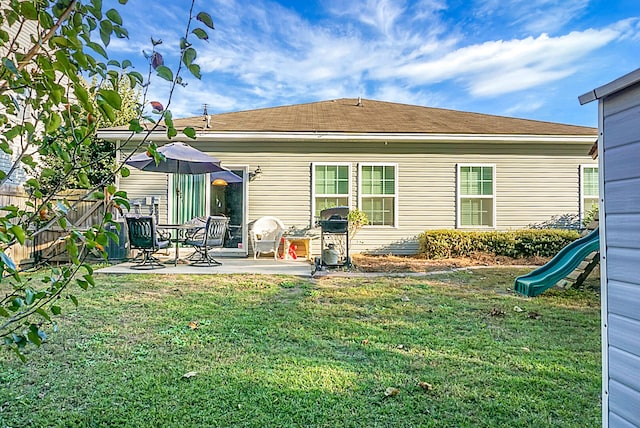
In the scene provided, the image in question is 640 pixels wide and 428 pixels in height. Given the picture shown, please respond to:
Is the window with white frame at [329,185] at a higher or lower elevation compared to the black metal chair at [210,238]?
higher

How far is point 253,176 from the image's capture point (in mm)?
9211

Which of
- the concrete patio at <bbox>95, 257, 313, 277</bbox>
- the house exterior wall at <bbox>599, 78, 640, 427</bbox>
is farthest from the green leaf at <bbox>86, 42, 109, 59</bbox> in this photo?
the concrete patio at <bbox>95, 257, 313, 277</bbox>

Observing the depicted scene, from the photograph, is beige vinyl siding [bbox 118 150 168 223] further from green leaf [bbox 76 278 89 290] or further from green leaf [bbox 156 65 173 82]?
green leaf [bbox 156 65 173 82]

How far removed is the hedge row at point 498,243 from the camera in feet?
27.8

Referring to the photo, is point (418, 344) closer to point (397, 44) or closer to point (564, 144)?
point (564, 144)

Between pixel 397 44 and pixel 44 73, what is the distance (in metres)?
15.6

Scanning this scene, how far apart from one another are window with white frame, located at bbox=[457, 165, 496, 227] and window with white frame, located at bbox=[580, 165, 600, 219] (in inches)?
88.7

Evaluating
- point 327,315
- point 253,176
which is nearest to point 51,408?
point 327,315

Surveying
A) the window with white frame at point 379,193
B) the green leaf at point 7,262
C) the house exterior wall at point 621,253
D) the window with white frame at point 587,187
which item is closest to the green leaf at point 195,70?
the green leaf at point 7,262

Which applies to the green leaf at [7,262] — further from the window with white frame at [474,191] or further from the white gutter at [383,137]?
the window with white frame at [474,191]

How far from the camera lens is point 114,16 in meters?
1.20

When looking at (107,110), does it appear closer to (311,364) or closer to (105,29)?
(105,29)

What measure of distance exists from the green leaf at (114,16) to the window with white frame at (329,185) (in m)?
8.07

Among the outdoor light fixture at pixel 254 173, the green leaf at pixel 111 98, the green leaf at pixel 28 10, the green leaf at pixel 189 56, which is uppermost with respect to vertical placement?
the outdoor light fixture at pixel 254 173
